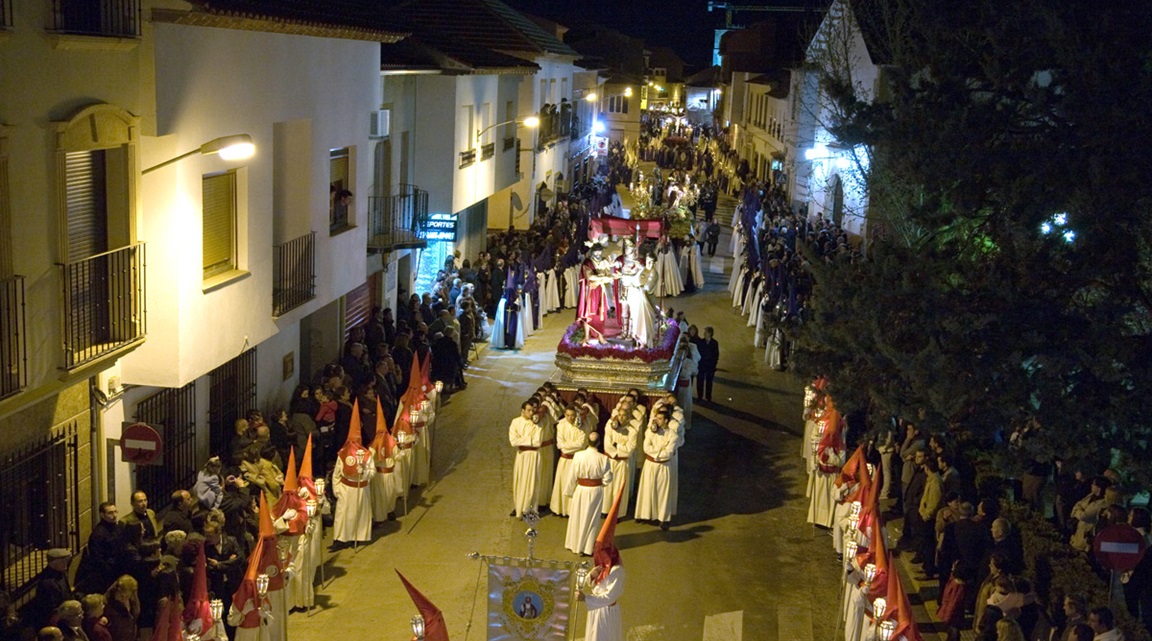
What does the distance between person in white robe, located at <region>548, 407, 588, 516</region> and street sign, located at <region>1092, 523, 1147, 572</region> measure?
615 cm

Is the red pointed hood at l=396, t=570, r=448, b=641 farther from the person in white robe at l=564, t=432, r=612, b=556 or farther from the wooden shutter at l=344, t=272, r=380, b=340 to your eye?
the wooden shutter at l=344, t=272, r=380, b=340

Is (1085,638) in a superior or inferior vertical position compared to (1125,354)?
→ inferior

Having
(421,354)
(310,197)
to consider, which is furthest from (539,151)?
(310,197)

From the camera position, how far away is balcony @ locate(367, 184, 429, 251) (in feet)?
77.0

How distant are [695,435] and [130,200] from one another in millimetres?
11336

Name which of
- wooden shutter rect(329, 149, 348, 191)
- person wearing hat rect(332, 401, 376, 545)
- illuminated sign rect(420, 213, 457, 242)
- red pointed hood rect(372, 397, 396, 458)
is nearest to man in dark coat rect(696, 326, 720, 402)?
illuminated sign rect(420, 213, 457, 242)

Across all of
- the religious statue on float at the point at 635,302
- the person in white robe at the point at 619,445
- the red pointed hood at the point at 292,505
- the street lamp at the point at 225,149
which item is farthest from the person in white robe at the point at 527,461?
the street lamp at the point at 225,149

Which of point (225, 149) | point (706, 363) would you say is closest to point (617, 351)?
point (706, 363)

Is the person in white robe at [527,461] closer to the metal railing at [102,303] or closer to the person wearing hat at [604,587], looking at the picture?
the person wearing hat at [604,587]

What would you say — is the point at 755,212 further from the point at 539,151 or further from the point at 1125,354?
the point at 1125,354

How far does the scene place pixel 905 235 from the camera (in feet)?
64.5

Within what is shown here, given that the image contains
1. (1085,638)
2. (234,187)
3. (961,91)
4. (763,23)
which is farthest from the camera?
(763,23)

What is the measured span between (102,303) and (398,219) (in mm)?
12945

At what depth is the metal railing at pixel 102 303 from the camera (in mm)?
11625
